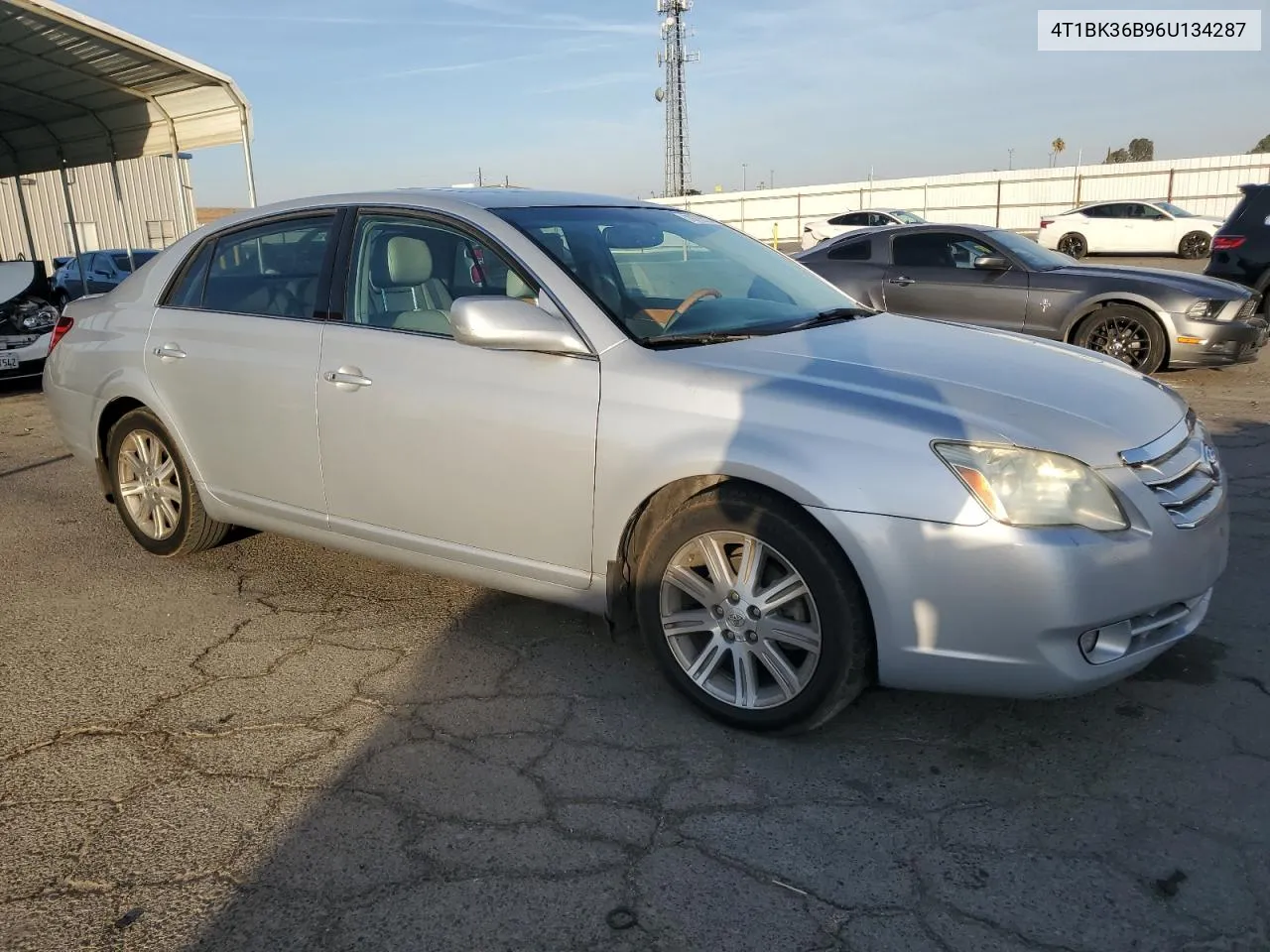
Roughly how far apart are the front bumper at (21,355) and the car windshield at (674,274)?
8416 mm

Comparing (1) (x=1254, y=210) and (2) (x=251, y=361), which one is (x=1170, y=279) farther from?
(2) (x=251, y=361)

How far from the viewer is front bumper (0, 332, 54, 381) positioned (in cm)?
986

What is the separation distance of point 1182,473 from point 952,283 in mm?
6522

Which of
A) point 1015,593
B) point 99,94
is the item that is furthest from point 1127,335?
point 99,94

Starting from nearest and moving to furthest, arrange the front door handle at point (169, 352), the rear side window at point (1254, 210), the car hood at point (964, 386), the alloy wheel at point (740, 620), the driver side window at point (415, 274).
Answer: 1. the car hood at point (964, 386)
2. the alloy wheel at point (740, 620)
3. the driver side window at point (415, 274)
4. the front door handle at point (169, 352)
5. the rear side window at point (1254, 210)

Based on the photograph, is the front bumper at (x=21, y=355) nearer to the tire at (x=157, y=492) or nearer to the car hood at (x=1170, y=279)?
the tire at (x=157, y=492)

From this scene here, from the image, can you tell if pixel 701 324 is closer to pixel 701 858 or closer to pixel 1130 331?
pixel 701 858

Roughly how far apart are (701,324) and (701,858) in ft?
5.70

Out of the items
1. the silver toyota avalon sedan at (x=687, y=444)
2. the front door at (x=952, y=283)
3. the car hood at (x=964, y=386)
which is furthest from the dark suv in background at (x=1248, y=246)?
the car hood at (x=964, y=386)

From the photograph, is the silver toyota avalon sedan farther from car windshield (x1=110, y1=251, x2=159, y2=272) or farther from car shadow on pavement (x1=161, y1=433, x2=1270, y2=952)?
car windshield (x1=110, y1=251, x2=159, y2=272)

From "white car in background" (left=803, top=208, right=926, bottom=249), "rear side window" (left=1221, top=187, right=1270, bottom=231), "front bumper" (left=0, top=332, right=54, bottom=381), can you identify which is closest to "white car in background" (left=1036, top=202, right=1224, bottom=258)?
"white car in background" (left=803, top=208, right=926, bottom=249)

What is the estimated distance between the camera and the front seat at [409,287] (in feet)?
11.7

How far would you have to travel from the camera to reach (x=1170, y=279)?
838 cm

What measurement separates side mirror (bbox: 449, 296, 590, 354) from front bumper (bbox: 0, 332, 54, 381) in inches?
344
